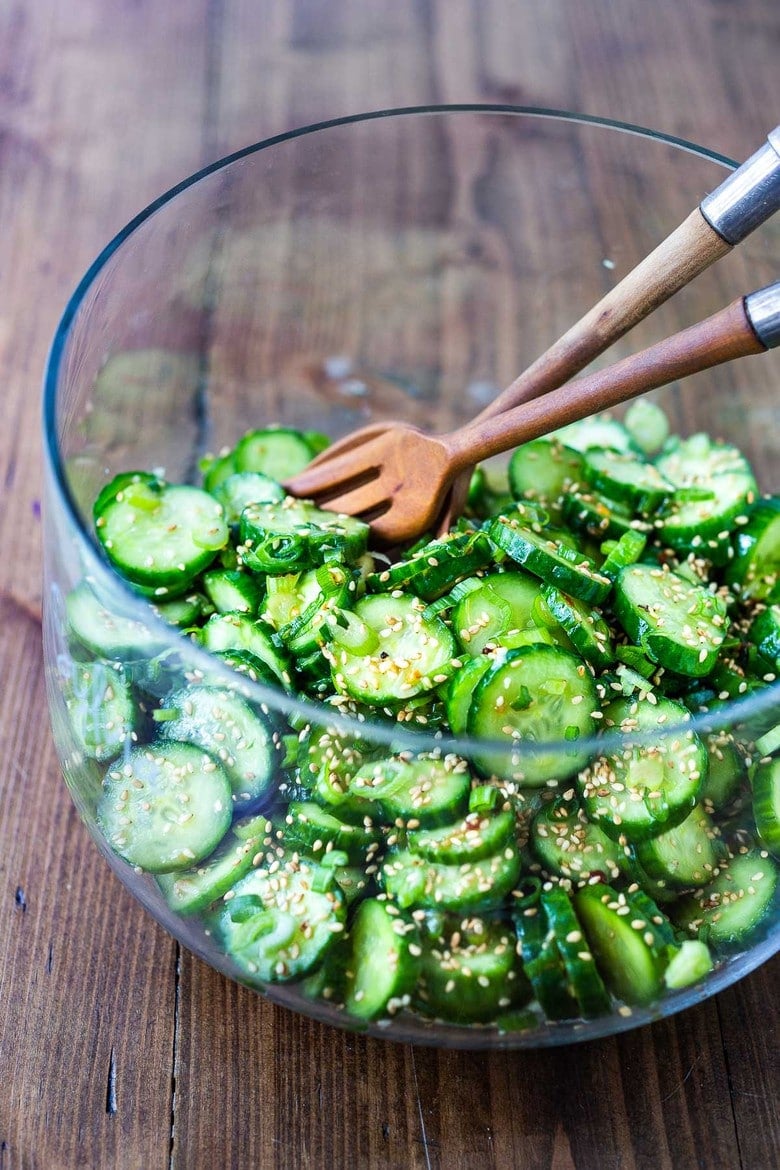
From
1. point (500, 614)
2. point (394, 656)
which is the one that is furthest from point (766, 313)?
point (394, 656)

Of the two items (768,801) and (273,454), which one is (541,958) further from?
(273,454)

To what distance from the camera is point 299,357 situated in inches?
102

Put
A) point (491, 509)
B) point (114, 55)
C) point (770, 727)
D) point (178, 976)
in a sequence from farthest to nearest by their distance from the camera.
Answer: point (114, 55) → point (491, 509) → point (178, 976) → point (770, 727)

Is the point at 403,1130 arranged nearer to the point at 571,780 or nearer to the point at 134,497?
the point at 571,780

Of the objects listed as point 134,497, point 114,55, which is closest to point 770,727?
point 134,497

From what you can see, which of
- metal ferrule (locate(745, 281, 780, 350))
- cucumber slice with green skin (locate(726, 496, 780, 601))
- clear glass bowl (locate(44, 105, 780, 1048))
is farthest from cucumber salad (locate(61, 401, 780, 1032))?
metal ferrule (locate(745, 281, 780, 350))

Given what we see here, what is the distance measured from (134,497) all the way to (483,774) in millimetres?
935

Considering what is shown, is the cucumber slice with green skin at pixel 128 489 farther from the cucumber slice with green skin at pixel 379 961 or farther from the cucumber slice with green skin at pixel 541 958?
the cucumber slice with green skin at pixel 541 958

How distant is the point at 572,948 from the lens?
4.69 feet

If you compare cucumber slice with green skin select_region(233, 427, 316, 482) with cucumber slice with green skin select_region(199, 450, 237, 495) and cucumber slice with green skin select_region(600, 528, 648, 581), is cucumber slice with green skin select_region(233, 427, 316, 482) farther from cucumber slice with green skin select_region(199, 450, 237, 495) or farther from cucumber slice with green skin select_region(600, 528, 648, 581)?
cucumber slice with green skin select_region(600, 528, 648, 581)

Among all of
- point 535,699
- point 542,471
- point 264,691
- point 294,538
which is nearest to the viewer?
point 264,691

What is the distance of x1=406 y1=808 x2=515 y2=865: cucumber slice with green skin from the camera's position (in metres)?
1.42

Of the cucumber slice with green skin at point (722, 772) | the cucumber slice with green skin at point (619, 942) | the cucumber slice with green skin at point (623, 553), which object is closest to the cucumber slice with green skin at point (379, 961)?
the cucumber slice with green skin at point (619, 942)

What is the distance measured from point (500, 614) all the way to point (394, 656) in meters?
0.19
